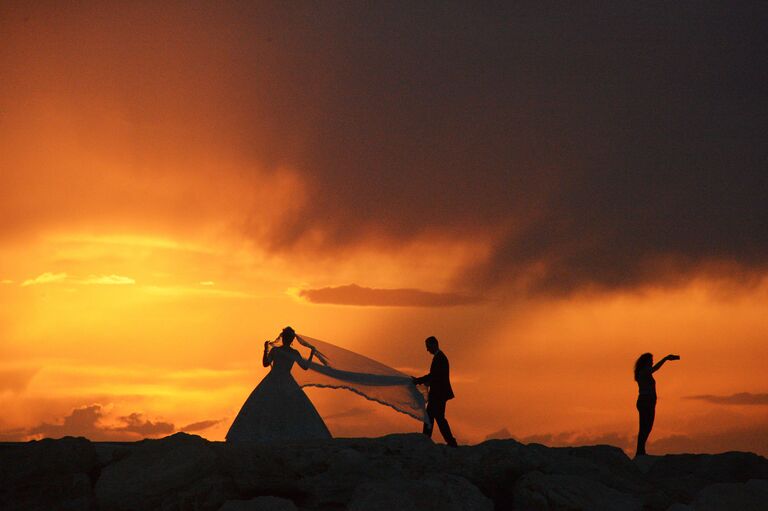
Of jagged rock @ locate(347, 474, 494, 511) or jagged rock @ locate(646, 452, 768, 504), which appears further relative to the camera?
jagged rock @ locate(646, 452, 768, 504)

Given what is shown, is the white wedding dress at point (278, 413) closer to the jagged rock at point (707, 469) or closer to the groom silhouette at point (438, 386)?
the groom silhouette at point (438, 386)

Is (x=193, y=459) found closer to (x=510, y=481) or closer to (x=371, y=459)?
(x=371, y=459)

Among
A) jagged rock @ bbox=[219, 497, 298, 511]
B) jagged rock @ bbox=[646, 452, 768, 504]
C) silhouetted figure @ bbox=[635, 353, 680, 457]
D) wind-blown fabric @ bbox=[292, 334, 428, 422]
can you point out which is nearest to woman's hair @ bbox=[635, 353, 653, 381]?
silhouetted figure @ bbox=[635, 353, 680, 457]

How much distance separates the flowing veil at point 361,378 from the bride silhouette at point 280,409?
259 millimetres

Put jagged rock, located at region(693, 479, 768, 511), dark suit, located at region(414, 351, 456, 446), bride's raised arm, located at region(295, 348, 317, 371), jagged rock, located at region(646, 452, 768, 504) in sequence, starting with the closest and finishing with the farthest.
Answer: jagged rock, located at region(693, 479, 768, 511)
jagged rock, located at region(646, 452, 768, 504)
dark suit, located at region(414, 351, 456, 446)
bride's raised arm, located at region(295, 348, 317, 371)

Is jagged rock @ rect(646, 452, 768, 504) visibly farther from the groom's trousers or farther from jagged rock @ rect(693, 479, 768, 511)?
the groom's trousers

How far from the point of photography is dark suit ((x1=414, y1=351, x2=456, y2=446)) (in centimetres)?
1552

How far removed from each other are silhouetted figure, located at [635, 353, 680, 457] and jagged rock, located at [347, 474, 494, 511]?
760 centimetres

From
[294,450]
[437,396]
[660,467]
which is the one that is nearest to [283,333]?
[437,396]

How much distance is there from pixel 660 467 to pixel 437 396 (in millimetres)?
4273

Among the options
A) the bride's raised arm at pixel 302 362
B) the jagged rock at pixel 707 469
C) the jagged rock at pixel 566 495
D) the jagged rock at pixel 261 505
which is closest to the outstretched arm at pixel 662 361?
the jagged rock at pixel 707 469

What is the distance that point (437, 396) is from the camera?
15.7 m

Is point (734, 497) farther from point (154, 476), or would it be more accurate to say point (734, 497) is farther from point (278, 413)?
point (278, 413)

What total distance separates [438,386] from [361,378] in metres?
2.45
